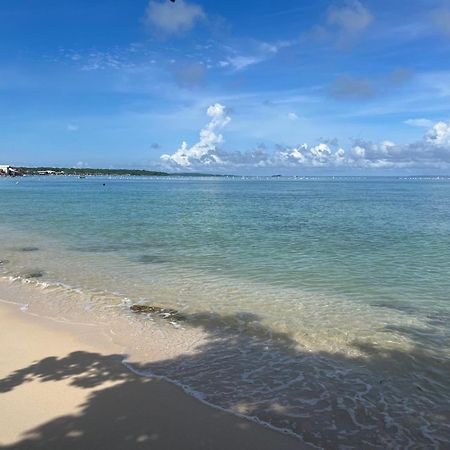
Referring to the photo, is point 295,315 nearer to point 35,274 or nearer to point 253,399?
point 253,399

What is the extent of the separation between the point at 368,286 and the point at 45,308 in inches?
495

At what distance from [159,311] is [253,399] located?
6.46 m

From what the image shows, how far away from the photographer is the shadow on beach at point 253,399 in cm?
719

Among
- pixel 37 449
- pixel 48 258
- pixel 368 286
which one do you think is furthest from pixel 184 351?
pixel 48 258

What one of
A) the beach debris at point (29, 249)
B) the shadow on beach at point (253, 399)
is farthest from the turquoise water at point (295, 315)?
the beach debris at point (29, 249)

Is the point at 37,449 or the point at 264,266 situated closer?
the point at 37,449

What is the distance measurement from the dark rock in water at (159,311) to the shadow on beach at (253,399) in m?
2.46

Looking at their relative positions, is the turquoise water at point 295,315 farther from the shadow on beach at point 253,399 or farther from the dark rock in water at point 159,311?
the dark rock in water at point 159,311

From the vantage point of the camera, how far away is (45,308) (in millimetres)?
14766

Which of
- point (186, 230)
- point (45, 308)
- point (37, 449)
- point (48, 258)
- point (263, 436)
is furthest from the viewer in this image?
point (186, 230)

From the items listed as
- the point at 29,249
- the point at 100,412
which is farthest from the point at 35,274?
the point at 100,412

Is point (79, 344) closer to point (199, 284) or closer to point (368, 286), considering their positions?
point (199, 284)

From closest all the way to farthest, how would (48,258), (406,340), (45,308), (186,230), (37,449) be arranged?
(37,449), (406,340), (45,308), (48,258), (186,230)

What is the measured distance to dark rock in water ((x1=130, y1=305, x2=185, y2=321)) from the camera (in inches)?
542
